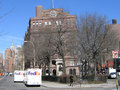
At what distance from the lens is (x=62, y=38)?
35.6 metres

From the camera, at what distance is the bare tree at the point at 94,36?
31413 millimetres

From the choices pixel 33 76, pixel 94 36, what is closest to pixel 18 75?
pixel 33 76

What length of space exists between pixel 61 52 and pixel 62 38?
248cm

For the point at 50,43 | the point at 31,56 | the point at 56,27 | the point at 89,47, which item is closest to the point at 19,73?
the point at 31,56

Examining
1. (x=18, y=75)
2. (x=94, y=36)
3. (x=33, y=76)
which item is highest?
(x=94, y=36)

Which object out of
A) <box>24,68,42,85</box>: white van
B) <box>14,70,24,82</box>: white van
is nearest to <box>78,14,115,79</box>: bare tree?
<box>24,68,42,85</box>: white van

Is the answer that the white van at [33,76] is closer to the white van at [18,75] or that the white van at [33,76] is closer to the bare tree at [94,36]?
the bare tree at [94,36]

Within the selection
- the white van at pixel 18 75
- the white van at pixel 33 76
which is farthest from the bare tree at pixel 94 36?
the white van at pixel 18 75

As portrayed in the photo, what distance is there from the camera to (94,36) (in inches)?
1248

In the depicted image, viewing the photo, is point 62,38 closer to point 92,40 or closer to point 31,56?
point 92,40

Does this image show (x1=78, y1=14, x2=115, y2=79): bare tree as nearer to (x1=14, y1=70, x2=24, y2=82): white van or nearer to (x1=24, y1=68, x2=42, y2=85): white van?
(x1=24, y1=68, x2=42, y2=85): white van

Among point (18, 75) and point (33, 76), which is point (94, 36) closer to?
point (33, 76)

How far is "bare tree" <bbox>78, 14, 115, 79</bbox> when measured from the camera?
31.4 meters

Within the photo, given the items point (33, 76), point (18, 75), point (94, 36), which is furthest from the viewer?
point (18, 75)
